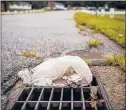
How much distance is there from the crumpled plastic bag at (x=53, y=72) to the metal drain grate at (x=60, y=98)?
173mm

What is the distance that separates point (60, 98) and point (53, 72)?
30.5 inches

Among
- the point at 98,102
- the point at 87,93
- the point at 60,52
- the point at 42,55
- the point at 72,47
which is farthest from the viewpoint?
the point at 72,47

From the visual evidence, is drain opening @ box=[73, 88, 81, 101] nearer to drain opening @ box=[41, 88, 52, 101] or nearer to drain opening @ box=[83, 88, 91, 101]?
drain opening @ box=[83, 88, 91, 101]

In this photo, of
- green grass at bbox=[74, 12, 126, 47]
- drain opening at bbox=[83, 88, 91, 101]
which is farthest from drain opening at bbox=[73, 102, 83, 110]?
green grass at bbox=[74, 12, 126, 47]

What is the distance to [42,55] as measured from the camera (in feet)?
20.7

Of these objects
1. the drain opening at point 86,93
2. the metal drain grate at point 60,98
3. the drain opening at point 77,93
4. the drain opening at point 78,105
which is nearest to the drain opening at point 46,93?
the metal drain grate at point 60,98

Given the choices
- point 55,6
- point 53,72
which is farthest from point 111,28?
point 55,6

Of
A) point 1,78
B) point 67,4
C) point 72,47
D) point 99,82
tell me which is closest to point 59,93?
point 99,82

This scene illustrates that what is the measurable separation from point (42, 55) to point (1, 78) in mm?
1857

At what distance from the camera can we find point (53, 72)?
4.52 m

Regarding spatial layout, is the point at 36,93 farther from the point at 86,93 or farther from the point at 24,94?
the point at 86,93

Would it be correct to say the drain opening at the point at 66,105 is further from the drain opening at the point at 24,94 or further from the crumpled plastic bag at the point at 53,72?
the crumpled plastic bag at the point at 53,72

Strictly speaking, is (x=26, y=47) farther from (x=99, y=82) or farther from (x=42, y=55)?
(x=99, y=82)

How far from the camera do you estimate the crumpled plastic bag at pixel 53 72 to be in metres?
4.35
